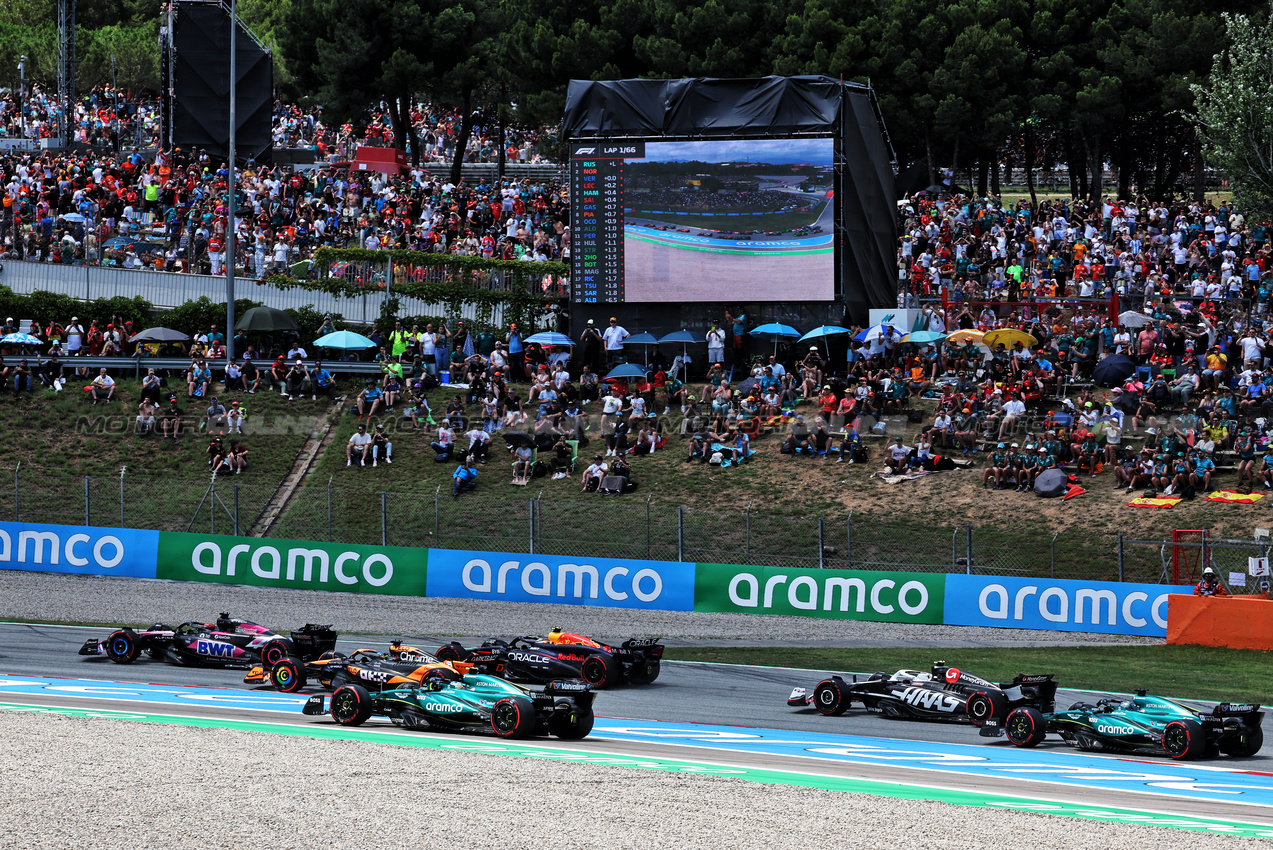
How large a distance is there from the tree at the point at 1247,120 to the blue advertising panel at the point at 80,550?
27.5 m

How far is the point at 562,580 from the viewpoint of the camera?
94.3 ft

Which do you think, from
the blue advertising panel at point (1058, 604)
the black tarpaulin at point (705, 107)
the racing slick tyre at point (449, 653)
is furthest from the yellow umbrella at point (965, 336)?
the racing slick tyre at point (449, 653)

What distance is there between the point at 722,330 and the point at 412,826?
2940 centimetres

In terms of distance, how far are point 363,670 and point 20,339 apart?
87.0 ft

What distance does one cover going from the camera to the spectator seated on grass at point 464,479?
33.1m

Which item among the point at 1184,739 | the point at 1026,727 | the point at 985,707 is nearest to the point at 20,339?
the point at 985,707

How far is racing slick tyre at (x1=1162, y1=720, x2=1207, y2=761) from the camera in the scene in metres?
15.1

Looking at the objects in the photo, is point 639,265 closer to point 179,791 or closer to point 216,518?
point 216,518

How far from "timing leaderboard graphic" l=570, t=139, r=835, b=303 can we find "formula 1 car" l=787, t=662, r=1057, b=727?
21.2 m

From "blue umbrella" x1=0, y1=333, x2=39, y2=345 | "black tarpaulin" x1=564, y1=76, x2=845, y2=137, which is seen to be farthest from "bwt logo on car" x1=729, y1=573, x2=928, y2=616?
"blue umbrella" x1=0, y1=333, x2=39, y2=345

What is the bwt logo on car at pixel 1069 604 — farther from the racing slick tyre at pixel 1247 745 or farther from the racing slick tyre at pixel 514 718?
the racing slick tyre at pixel 514 718

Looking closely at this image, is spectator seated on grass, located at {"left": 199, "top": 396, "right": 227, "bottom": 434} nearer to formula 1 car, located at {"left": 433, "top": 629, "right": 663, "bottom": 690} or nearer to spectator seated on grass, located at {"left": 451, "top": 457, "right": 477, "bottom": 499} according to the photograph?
spectator seated on grass, located at {"left": 451, "top": 457, "right": 477, "bottom": 499}

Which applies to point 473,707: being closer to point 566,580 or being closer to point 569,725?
point 569,725

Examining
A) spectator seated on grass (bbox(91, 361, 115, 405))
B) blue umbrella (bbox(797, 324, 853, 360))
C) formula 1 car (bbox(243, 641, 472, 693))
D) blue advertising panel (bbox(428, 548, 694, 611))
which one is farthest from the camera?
spectator seated on grass (bbox(91, 361, 115, 405))
